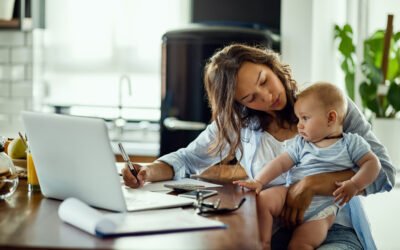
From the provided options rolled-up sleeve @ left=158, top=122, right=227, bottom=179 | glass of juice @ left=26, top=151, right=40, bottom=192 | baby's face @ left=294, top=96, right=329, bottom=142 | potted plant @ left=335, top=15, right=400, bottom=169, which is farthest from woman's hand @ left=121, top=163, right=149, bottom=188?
potted plant @ left=335, top=15, right=400, bottom=169

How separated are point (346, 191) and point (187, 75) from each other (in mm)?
2035

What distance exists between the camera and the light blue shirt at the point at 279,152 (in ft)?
7.95

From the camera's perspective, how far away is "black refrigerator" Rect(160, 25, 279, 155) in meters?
4.05

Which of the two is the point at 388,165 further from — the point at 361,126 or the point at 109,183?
the point at 109,183

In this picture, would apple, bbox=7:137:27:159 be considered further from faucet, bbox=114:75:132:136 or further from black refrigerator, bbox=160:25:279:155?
faucet, bbox=114:75:132:136

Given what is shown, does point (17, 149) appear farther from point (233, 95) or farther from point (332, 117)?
point (332, 117)

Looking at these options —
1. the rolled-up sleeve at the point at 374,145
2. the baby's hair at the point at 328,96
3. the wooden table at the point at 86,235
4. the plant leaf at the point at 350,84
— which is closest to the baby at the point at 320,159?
the baby's hair at the point at 328,96

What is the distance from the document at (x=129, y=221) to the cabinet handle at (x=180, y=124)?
2.31 meters

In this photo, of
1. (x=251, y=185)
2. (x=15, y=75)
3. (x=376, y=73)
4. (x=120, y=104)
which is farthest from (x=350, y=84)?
(x=251, y=185)

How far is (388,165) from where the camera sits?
2.45m

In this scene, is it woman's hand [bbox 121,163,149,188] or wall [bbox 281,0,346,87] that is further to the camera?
wall [bbox 281,0,346,87]

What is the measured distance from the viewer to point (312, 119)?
2312 millimetres

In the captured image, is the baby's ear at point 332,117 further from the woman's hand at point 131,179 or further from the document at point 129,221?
the document at point 129,221

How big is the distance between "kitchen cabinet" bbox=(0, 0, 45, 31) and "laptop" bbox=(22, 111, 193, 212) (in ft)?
9.24
